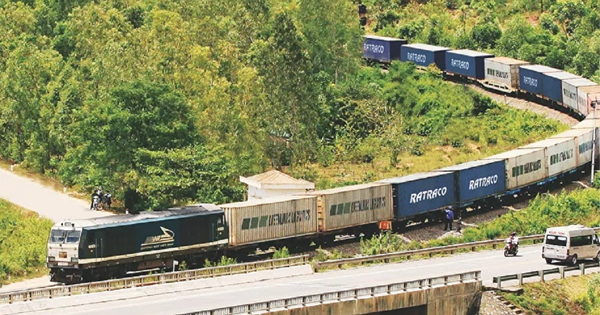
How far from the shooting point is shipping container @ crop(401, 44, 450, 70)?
115m

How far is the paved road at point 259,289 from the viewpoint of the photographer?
42281 mm

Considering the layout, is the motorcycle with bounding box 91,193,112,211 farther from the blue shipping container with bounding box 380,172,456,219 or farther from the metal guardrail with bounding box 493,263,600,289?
the metal guardrail with bounding box 493,263,600,289

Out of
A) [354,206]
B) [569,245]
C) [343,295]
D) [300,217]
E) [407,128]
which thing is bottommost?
[407,128]

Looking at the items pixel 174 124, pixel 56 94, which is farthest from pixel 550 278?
pixel 56 94

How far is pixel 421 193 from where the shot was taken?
6450cm

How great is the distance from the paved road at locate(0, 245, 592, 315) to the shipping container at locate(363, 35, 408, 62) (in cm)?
6632

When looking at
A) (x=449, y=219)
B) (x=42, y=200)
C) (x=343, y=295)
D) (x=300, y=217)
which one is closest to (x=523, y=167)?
(x=449, y=219)

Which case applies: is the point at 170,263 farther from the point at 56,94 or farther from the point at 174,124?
the point at 56,94

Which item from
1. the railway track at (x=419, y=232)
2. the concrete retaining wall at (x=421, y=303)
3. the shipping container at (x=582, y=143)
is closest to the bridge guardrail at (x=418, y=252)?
the railway track at (x=419, y=232)

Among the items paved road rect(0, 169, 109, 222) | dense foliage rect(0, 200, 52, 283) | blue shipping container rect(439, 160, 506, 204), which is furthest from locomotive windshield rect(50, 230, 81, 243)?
blue shipping container rect(439, 160, 506, 204)

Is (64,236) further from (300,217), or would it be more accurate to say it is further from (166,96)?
(166,96)

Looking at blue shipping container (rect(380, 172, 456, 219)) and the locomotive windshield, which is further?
blue shipping container (rect(380, 172, 456, 219))

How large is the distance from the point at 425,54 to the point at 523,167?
45755 millimetres

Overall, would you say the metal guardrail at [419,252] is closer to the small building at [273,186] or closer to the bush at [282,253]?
the bush at [282,253]
